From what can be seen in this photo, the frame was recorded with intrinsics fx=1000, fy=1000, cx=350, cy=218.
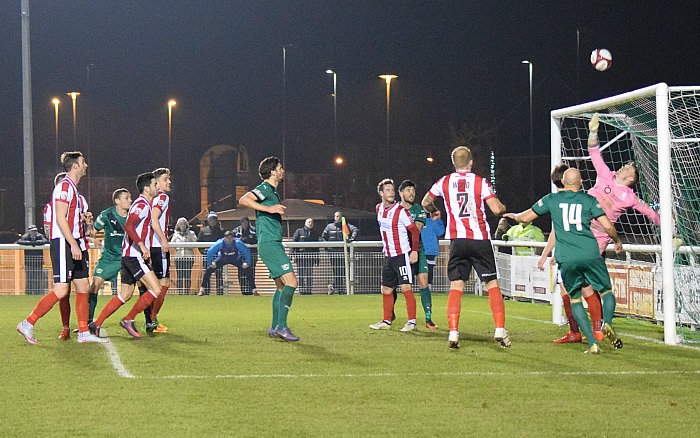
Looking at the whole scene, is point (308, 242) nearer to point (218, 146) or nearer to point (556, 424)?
point (556, 424)

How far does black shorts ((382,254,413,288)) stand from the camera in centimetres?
1276

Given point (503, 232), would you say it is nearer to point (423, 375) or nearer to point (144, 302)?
point (144, 302)

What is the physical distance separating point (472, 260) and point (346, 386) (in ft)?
9.83

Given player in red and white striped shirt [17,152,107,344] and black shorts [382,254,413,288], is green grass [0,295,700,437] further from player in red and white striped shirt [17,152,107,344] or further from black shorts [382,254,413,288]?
black shorts [382,254,413,288]

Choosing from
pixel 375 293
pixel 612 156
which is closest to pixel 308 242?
pixel 375 293

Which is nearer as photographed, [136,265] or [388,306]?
[136,265]

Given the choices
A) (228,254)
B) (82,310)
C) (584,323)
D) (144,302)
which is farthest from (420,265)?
(228,254)

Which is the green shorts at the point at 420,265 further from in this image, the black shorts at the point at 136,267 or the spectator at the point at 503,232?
the spectator at the point at 503,232

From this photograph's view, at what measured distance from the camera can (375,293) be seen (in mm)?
21812

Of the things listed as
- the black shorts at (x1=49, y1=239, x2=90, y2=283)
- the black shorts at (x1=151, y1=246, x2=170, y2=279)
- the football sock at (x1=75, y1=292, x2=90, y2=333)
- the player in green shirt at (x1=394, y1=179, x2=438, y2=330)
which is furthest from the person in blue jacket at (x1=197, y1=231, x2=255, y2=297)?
the black shorts at (x1=49, y1=239, x2=90, y2=283)

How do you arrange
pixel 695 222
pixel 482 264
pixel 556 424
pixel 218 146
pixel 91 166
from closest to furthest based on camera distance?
pixel 556 424, pixel 482 264, pixel 695 222, pixel 218 146, pixel 91 166

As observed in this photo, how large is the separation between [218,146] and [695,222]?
1635 inches

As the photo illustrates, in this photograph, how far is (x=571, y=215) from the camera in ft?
32.3

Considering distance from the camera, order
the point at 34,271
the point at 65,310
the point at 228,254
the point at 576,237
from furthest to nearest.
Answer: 1. the point at 34,271
2. the point at 228,254
3. the point at 65,310
4. the point at 576,237
